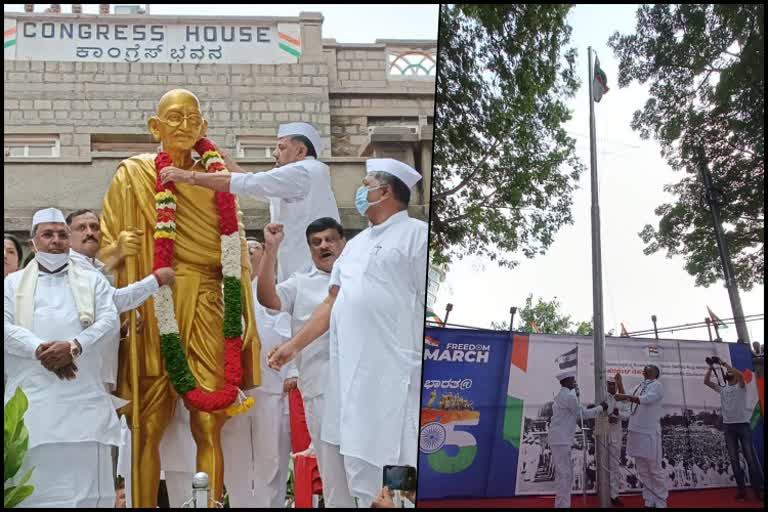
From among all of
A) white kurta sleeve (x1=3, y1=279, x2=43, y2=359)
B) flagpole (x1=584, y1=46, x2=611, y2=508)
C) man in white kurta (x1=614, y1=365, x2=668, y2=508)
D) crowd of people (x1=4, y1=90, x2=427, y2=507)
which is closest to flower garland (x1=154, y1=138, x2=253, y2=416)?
crowd of people (x1=4, y1=90, x2=427, y2=507)

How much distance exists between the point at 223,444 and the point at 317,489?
0.55 metres

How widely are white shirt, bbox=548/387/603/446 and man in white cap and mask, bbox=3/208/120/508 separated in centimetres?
283

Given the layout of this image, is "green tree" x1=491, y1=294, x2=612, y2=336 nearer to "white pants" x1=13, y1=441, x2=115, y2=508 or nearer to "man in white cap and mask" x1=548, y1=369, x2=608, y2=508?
"man in white cap and mask" x1=548, y1=369, x2=608, y2=508

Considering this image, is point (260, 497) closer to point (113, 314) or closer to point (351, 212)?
point (113, 314)

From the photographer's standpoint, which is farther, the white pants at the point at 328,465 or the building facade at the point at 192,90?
the building facade at the point at 192,90

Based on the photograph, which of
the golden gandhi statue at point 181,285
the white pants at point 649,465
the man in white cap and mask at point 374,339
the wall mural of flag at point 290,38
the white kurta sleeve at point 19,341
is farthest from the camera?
the white pants at point 649,465

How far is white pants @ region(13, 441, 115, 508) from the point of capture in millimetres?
4465

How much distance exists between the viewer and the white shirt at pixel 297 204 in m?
5.21

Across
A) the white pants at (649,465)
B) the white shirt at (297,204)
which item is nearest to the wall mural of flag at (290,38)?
the white shirt at (297,204)

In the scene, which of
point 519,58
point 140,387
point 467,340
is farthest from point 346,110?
point 140,387

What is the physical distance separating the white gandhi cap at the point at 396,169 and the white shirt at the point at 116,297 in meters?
1.29

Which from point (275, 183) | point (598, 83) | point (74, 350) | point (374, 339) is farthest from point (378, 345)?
point (598, 83)

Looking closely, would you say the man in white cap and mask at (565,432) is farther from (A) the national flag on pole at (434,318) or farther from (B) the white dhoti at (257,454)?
(B) the white dhoti at (257,454)

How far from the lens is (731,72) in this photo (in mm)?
6387
